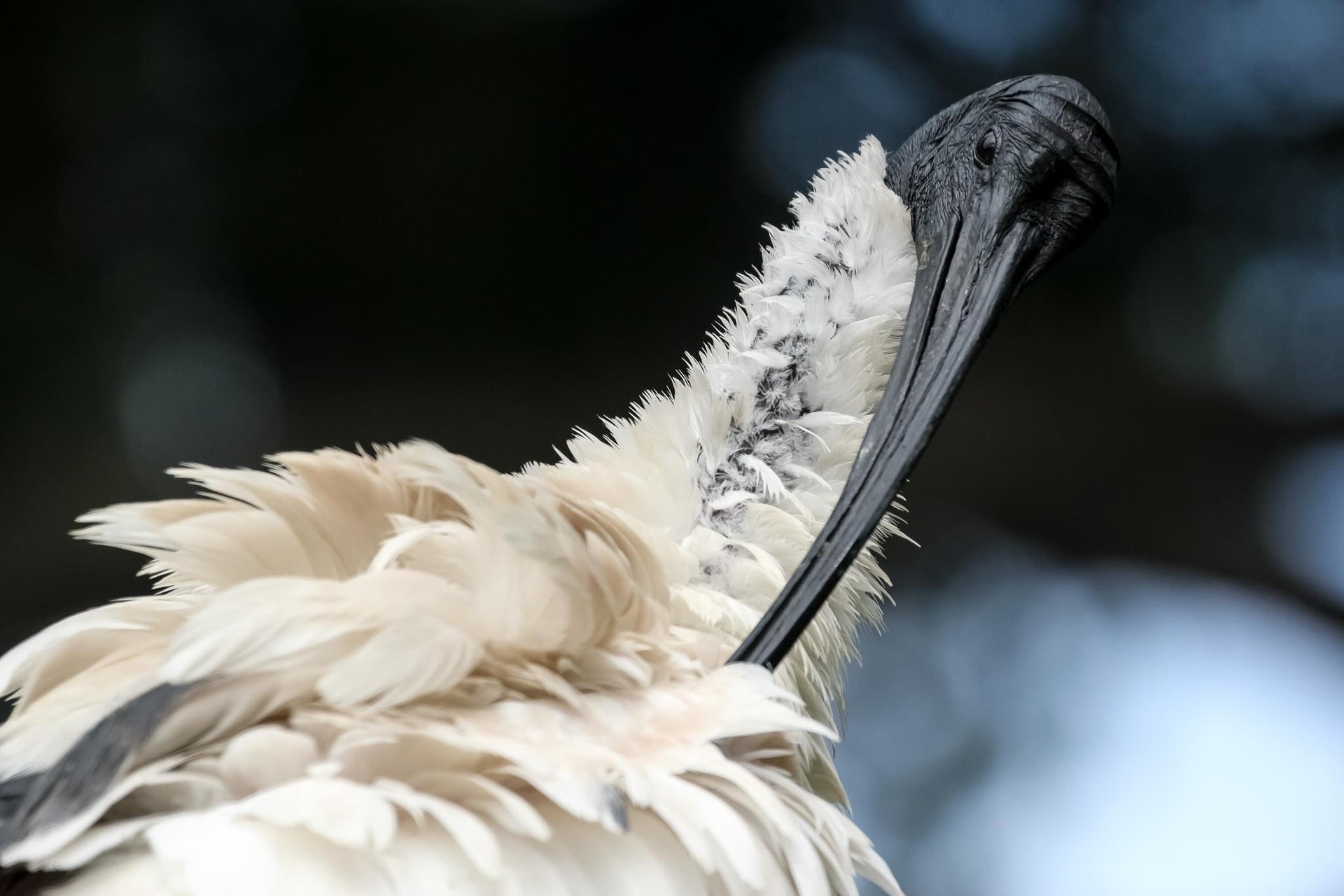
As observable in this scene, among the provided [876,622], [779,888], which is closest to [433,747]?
[779,888]

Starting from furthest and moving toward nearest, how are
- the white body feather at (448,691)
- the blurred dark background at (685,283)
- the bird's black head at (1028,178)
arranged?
the blurred dark background at (685,283) < the bird's black head at (1028,178) < the white body feather at (448,691)

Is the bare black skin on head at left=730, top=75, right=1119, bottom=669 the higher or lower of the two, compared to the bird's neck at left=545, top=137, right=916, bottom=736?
higher

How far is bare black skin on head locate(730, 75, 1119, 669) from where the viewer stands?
1241 millimetres

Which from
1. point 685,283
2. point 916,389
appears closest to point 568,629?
point 916,389

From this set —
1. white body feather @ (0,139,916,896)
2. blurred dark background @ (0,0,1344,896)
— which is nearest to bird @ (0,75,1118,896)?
white body feather @ (0,139,916,896)

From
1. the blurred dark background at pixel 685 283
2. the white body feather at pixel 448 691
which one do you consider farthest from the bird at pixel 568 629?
the blurred dark background at pixel 685 283

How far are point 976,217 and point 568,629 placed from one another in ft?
2.30

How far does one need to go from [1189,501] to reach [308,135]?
77.8 inches

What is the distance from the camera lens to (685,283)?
2.64 m

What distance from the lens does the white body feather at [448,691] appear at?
752mm

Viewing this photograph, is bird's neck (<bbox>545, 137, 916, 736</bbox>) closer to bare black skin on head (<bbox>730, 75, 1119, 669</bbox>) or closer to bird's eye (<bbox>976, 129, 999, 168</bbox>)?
bare black skin on head (<bbox>730, 75, 1119, 669</bbox>)

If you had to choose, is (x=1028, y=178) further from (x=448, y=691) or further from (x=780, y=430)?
(x=448, y=691)

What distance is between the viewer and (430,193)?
2.53 meters

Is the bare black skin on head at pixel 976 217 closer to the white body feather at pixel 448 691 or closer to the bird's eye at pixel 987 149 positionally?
the bird's eye at pixel 987 149
